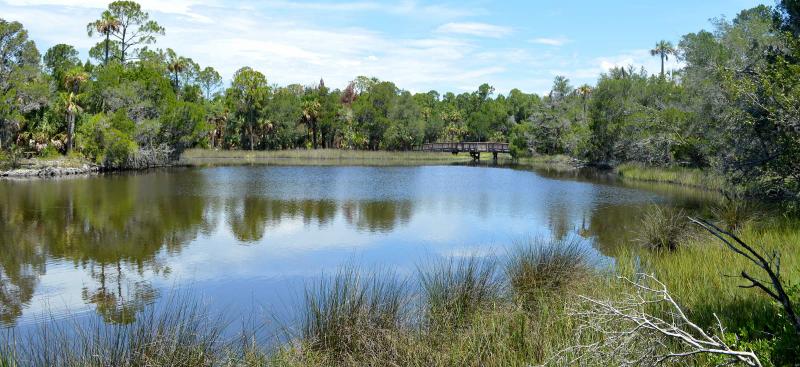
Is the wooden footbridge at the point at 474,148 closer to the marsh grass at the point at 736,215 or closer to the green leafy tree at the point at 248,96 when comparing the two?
the green leafy tree at the point at 248,96

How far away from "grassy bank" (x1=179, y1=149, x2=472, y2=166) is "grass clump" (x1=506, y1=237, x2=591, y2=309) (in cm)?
5124

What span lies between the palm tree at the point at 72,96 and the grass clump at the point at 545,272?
40437 millimetres

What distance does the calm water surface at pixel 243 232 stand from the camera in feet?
35.9

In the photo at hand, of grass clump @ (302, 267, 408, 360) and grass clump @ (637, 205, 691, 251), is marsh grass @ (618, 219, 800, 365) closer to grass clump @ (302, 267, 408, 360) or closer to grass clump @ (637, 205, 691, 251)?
grass clump @ (637, 205, 691, 251)

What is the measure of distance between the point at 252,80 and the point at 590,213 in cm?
5486

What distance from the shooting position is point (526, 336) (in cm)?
616

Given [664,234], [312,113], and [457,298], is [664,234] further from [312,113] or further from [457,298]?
[312,113]

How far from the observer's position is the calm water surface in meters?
10.9

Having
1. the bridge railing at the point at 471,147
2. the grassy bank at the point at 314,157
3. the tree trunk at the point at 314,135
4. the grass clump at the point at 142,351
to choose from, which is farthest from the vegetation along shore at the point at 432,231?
the tree trunk at the point at 314,135

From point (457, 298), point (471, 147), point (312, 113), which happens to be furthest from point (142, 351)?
point (471, 147)

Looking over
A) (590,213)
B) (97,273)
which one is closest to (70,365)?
(97,273)

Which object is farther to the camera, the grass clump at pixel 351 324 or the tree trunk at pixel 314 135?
the tree trunk at pixel 314 135

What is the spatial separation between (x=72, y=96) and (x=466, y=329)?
4225 centimetres

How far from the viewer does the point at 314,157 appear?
68.1 metres
